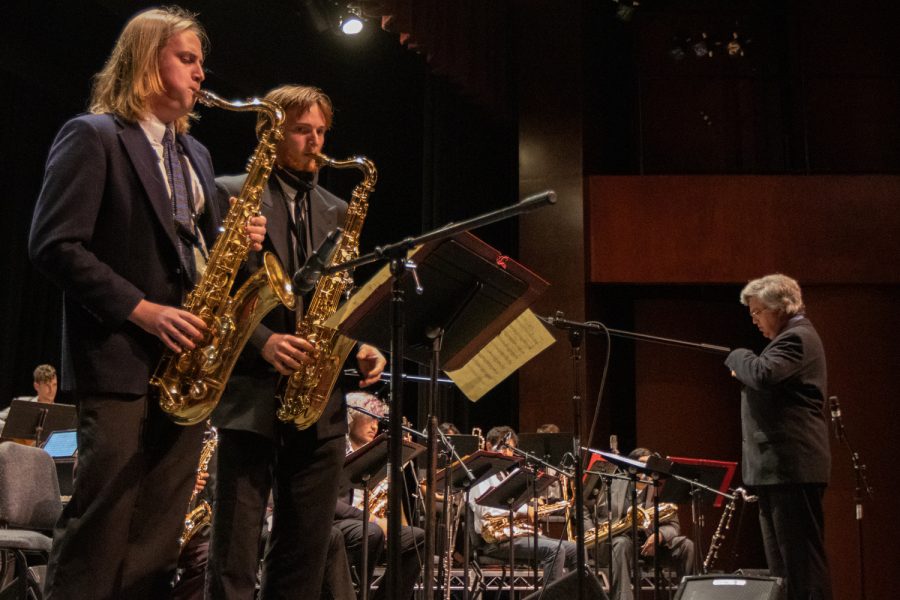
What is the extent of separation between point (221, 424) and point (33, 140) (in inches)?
339

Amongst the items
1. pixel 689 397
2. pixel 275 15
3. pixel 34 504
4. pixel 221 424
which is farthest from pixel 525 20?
pixel 221 424

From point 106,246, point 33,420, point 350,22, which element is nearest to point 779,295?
point 350,22

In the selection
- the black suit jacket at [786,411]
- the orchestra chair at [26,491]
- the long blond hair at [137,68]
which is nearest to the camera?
the long blond hair at [137,68]

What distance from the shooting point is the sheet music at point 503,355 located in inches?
133

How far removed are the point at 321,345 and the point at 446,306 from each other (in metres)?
0.53

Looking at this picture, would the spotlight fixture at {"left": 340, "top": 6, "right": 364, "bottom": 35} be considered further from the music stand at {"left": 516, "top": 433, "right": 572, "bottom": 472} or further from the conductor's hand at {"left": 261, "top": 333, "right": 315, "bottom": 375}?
the conductor's hand at {"left": 261, "top": 333, "right": 315, "bottom": 375}

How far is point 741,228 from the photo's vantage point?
10.2 metres

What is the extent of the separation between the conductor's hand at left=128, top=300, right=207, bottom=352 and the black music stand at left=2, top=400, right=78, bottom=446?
206 inches

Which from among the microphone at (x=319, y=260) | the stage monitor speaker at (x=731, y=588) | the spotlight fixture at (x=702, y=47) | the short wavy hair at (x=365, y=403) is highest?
the spotlight fixture at (x=702, y=47)

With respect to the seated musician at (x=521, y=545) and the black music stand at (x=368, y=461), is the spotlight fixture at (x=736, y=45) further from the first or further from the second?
the black music stand at (x=368, y=461)

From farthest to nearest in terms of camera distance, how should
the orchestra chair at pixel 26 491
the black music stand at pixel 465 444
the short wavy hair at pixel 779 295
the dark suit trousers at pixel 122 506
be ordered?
the black music stand at pixel 465 444
the short wavy hair at pixel 779 295
the orchestra chair at pixel 26 491
the dark suit trousers at pixel 122 506

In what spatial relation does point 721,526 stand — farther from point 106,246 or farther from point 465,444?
point 106,246

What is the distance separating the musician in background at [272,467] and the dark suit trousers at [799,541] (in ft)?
11.4

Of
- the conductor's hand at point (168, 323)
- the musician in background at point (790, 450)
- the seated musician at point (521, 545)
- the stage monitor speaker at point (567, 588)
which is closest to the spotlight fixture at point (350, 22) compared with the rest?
the seated musician at point (521, 545)
